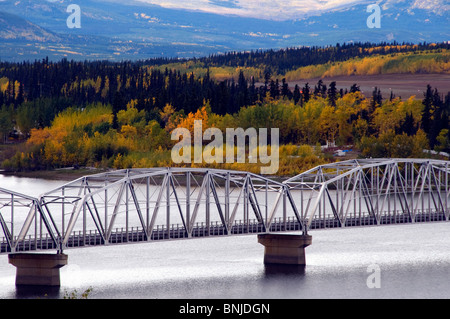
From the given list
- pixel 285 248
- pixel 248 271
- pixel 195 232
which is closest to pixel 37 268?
pixel 195 232

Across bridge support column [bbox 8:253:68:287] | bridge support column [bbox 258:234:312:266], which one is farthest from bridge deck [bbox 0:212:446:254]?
bridge support column [bbox 258:234:312:266]

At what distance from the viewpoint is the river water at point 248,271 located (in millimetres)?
69500

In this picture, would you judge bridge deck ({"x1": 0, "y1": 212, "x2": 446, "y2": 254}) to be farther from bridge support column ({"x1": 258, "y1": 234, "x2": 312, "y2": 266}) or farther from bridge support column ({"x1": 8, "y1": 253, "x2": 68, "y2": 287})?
bridge support column ({"x1": 258, "y1": 234, "x2": 312, "y2": 266})

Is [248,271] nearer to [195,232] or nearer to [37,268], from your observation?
[195,232]

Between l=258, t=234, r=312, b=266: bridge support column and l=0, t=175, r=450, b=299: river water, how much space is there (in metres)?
1.10

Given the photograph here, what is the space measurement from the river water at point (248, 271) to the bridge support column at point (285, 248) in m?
1.10

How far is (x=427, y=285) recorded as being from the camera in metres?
72.8

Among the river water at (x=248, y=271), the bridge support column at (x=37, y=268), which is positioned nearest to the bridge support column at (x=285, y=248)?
the river water at (x=248, y=271)

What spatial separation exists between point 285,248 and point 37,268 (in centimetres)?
2142

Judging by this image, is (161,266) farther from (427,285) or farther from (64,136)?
(64,136)

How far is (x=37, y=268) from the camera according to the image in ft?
226

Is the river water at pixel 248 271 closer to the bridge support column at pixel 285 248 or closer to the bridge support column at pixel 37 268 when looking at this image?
the bridge support column at pixel 37 268

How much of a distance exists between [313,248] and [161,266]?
16.6 metres
